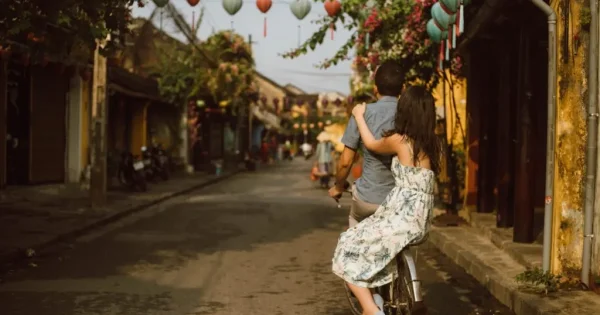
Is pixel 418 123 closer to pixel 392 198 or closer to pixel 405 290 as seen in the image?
pixel 392 198

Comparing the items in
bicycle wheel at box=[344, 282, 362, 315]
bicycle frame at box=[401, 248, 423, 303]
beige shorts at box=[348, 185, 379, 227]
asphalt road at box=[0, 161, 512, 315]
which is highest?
beige shorts at box=[348, 185, 379, 227]

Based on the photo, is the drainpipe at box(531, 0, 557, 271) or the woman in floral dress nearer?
the woman in floral dress

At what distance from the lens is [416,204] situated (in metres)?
5.42

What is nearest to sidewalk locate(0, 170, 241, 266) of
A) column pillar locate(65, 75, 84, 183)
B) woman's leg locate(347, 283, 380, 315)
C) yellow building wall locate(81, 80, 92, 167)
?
column pillar locate(65, 75, 84, 183)

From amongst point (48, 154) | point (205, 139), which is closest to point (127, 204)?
point (48, 154)

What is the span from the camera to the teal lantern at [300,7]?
13617 millimetres

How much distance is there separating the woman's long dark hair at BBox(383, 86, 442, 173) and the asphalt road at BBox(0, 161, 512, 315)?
2.47 metres

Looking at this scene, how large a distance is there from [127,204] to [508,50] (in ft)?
28.9

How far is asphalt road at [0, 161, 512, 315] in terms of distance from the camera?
7.78m

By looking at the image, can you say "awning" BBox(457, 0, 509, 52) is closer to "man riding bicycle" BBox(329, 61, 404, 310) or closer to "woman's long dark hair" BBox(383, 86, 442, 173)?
"man riding bicycle" BBox(329, 61, 404, 310)

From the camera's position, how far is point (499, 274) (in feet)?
30.4

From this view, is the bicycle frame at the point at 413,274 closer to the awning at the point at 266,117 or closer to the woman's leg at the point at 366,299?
the woman's leg at the point at 366,299

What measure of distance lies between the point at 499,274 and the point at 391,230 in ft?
13.8

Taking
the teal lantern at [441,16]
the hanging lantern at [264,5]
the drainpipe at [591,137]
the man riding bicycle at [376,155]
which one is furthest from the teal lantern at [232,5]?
the man riding bicycle at [376,155]
